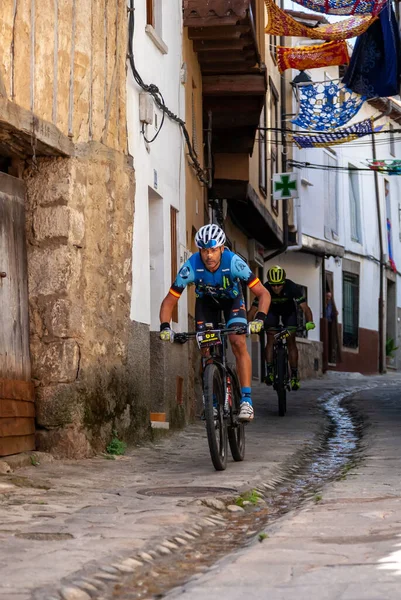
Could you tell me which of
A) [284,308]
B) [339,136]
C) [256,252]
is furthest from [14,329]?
[256,252]

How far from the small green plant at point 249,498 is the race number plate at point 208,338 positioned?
160 centimetres

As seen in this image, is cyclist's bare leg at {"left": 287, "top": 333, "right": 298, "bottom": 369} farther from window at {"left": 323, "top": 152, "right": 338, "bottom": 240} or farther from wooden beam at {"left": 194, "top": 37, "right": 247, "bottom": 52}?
window at {"left": 323, "top": 152, "right": 338, "bottom": 240}

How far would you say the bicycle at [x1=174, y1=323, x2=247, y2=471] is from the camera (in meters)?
7.95

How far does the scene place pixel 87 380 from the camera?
29.3 ft

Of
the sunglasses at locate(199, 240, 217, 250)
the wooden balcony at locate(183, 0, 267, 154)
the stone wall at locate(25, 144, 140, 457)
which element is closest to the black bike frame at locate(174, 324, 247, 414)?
the sunglasses at locate(199, 240, 217, 250)

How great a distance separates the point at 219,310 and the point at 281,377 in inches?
191

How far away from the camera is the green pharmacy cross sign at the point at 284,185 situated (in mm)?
24672

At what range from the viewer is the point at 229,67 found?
50.3ft

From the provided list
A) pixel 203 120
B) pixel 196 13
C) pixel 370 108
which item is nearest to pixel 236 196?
pixel 203 120

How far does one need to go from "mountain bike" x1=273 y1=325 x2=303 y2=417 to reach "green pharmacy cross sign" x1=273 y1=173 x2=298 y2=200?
10.9 m

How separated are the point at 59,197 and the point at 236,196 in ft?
32.2

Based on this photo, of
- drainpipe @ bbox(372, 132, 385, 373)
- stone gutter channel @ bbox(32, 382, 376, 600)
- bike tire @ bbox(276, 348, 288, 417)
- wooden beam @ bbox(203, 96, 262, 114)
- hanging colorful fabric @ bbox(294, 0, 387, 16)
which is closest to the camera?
stone gutter channel @ bbox(32, 382, 376, 600)

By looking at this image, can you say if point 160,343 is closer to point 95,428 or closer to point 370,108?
point 95,428

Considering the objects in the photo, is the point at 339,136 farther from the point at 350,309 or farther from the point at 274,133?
the point at 350,309
